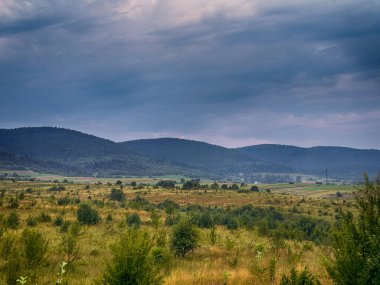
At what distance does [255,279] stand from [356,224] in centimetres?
516

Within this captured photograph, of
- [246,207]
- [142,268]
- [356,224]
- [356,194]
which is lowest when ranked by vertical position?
[246,207]

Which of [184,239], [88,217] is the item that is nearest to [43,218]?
[88,217]

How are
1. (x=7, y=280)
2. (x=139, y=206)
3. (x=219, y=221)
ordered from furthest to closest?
(x=139, y=206) → (x=219, y=221) → (x=7, y=280)

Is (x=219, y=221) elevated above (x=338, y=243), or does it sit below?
below

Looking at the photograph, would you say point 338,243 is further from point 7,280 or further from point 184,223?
point 184,223

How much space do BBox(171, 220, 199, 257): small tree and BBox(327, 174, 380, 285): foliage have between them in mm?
11936

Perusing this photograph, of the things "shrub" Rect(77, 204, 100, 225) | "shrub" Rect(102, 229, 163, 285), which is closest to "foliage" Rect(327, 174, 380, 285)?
"shrub" Rect(102, 229, 163, 285)

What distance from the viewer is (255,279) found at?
1304cm

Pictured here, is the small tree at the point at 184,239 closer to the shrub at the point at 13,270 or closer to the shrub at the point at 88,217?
the shrub at the point at 13,270

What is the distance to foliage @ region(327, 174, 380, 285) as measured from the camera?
7.83 m

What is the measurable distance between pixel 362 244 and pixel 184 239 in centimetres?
1324

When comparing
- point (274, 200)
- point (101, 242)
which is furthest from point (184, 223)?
point (274, 200)

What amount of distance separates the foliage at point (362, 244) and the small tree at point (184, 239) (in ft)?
39.2

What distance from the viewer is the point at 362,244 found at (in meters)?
8.51
